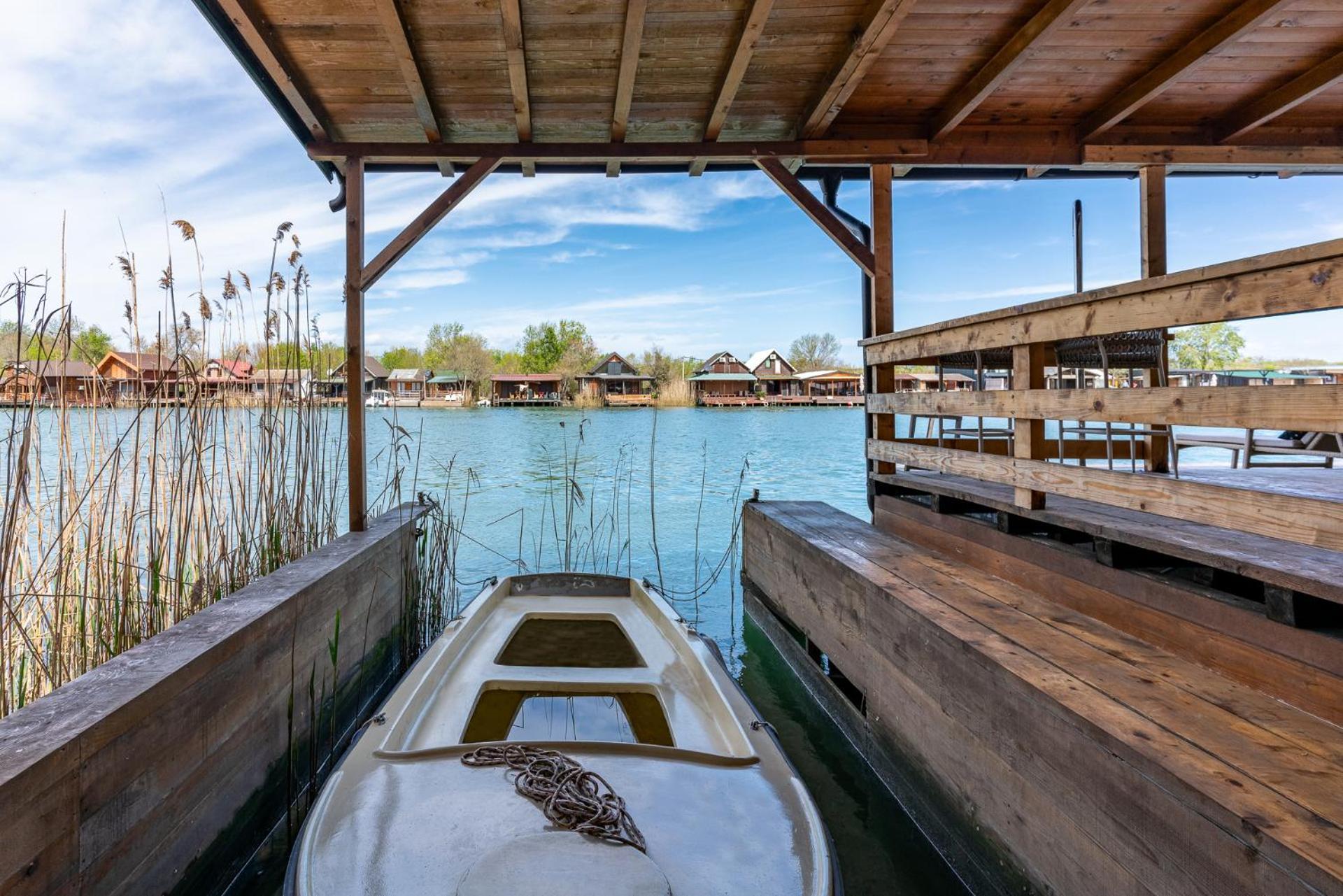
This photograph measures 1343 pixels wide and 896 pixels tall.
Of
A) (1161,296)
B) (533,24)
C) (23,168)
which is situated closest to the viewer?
(1161,296)

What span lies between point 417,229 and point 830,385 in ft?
142

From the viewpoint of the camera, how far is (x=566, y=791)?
4.74 ft

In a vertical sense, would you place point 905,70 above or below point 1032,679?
above

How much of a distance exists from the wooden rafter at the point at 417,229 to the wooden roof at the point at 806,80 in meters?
0.25

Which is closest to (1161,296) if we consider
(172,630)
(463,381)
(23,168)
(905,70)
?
(905,70)

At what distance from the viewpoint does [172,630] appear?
6.31ft

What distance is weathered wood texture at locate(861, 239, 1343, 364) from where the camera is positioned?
130 centimetres

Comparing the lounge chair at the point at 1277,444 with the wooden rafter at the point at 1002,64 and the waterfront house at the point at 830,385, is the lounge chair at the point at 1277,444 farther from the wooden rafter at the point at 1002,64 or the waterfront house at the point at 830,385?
the waterfront house at the point at 830,385

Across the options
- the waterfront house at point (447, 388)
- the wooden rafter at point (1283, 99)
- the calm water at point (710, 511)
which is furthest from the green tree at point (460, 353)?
Answer: the wooden rafter at point (1283, 99)

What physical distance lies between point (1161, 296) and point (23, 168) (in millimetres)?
6317

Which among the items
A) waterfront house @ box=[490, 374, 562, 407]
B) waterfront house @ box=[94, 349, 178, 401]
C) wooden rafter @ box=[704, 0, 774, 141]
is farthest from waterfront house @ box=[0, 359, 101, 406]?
waterfront house @ box=[490, 374, 562, 407]

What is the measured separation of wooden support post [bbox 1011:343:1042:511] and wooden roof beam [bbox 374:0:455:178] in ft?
9.28

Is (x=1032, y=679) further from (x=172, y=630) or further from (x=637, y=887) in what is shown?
(x=172, y=630)

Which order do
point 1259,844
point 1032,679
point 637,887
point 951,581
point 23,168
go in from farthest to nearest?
point 23,168 < point 951,581 < point 1032,679 < point 637,887 < point 1259,844
